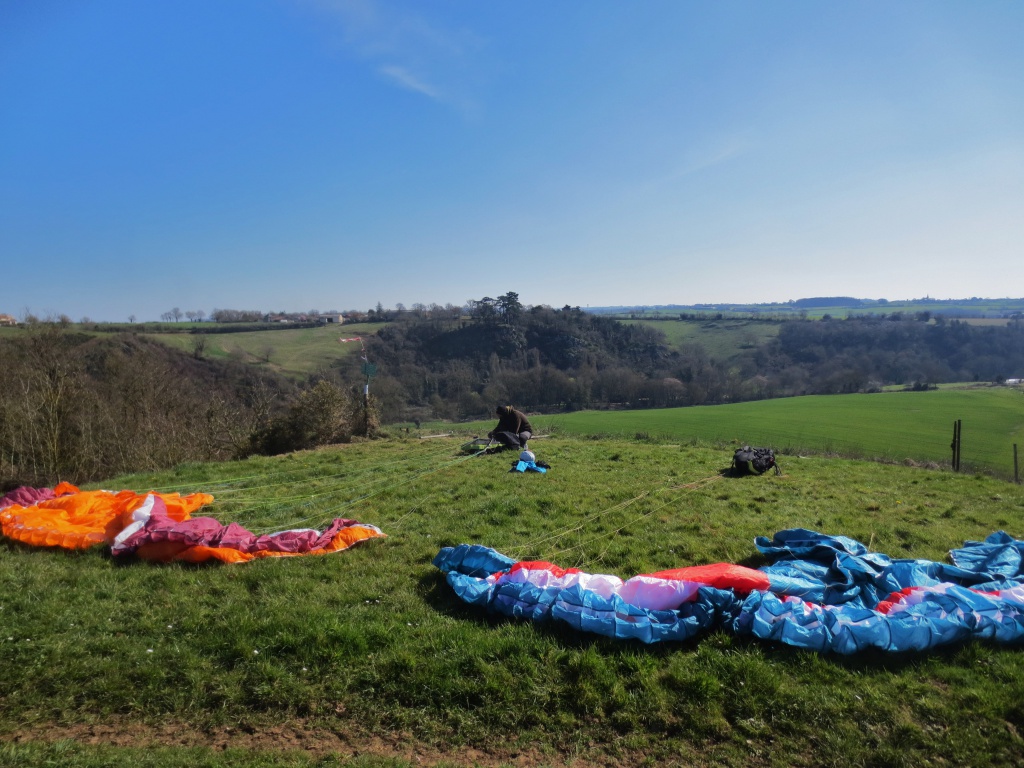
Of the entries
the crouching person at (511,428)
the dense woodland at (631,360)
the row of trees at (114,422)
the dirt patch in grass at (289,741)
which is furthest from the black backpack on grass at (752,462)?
the dense woodland at (631,360)

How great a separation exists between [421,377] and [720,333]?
54.7m

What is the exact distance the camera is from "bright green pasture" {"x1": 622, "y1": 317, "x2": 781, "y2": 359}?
81438 mm

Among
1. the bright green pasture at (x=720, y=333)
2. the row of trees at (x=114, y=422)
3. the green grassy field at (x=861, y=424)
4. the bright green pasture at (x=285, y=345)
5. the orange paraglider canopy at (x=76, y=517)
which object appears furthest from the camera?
the bright green pasture at (x=720, y=333)

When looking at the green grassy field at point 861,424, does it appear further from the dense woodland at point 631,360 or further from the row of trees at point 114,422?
the dense woodland at point 631,360

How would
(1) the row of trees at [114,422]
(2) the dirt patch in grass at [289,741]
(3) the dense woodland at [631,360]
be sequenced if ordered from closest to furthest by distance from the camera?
(2) the dirt patch in grass at [289,741] → (1) the row of trees at [114,422] → (3) the dense woodland at [631,360]

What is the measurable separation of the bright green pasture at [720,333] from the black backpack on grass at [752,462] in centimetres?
6947

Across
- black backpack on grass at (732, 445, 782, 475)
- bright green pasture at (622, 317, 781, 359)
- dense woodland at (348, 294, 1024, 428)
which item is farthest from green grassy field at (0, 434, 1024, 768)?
bright green pasture at (622, 317, 781, 359)

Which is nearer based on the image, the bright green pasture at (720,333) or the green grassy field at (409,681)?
the green grassy field at (409,681)

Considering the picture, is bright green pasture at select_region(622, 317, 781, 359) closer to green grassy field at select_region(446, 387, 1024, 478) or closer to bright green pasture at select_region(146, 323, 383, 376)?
green grassy field at select_region(446, 387, 1024, 478)

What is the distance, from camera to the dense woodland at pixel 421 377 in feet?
62.8

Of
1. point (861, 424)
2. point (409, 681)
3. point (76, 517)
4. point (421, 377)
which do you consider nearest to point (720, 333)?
point (421, 377)

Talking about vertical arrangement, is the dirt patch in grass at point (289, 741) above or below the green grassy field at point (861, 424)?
above

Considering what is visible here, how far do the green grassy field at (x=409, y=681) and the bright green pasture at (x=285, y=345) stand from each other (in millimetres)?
47929

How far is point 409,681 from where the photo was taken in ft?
14.5
